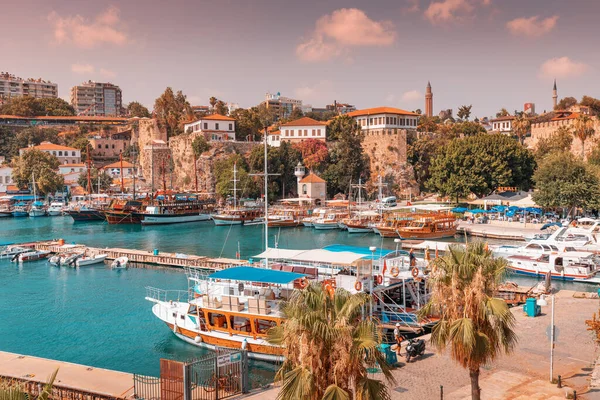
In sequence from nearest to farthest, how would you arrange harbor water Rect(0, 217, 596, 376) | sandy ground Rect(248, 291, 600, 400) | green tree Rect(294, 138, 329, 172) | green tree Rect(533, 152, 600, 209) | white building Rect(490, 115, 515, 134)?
sandy ground Rect(248, 291, 600, 400) < harbor water Rect(0, 217, 596, 376) < green tree Rect(533, 152, 600, 209) < green tree Rect(294, 138, 329, 172) < white building Rect(490, 115, 515, 134)

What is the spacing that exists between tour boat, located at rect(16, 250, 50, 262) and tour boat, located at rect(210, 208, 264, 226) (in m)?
22.8

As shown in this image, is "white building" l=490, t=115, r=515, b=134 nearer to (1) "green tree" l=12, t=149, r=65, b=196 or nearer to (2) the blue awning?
(1) "green tree" l=12, t=149, r=65, b=196

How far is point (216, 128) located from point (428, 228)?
46.4m

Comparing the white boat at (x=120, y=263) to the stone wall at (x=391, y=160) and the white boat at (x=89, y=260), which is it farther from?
the stone wall at (x=391, y=160)

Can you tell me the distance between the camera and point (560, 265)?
32.2m

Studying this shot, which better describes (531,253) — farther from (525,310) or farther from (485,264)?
(485,264)

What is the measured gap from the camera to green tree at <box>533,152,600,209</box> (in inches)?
1919

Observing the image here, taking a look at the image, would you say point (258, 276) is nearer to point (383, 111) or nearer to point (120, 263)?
point (120, 263)

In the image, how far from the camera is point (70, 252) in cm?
4203

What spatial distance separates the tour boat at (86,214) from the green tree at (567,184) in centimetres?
5074

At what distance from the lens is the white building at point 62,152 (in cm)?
9949

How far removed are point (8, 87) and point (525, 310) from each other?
520 feet

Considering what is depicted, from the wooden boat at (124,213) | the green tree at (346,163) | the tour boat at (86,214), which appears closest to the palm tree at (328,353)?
the wooden boat at (124,213)

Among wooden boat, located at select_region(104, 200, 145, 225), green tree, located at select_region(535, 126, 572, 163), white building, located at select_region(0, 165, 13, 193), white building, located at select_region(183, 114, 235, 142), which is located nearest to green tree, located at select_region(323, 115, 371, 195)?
white building, located at select_region(183, 114, 235, 142)
